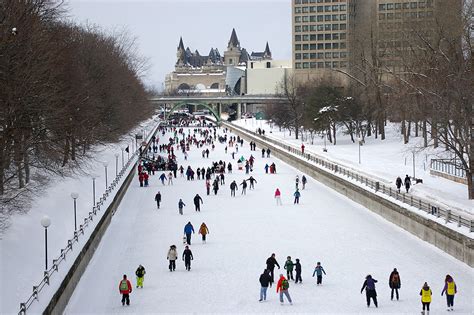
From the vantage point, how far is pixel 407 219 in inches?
1114

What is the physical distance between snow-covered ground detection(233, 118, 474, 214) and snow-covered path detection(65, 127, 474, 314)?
2.68m

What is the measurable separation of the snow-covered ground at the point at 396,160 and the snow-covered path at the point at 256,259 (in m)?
2.68

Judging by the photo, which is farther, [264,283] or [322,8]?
[322,8]

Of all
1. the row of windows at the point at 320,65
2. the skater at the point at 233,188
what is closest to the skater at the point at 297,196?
the skater at the point at 233,188

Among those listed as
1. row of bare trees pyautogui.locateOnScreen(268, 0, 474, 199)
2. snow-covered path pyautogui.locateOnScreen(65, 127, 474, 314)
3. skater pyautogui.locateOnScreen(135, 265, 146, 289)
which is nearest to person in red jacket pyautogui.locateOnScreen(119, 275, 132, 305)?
snow-covered path pyautogui.locateOnScreen(65, 127, 474, 314)

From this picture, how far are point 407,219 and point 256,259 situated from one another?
7.39m

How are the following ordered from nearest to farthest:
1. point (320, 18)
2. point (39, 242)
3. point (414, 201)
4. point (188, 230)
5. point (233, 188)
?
1. point (39, 242)
2. point (188, 230)
3. point (414, 201)
4. point (233, 188)
5. point (320, 18)

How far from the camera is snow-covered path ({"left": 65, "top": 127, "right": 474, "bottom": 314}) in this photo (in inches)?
739

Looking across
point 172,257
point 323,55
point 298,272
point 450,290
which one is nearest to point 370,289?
point 450,290

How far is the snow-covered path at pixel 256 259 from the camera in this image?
18.8 m

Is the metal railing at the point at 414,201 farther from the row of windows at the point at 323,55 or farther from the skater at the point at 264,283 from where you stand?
the row of windows at the point at 323,55

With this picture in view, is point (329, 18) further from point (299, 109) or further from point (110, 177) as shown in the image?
point (110, 177)

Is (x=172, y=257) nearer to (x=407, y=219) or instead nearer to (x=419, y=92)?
(x=407, y=219)

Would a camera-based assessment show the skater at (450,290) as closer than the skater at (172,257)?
Yes
